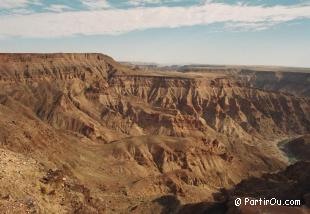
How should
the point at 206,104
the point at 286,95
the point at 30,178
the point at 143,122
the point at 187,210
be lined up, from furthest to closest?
the point at 286,95 → the point at 206,104 → the point at 143,122 → the point at 187,210 → the point at 30,178

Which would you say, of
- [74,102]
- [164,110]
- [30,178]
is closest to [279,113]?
[164,110]

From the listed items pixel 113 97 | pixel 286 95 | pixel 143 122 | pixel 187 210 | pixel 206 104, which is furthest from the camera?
pixel 286 95

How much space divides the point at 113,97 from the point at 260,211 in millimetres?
114584

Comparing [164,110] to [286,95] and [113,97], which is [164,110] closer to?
[113,97]

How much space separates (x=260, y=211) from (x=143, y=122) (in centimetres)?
9851

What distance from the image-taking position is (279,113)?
575ft

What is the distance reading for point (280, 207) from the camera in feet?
133

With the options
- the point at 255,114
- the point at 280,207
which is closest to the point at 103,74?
the point at 255,114

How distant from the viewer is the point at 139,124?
137 meters

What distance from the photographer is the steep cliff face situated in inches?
2813

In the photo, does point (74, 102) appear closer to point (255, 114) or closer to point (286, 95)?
point (255, 114)

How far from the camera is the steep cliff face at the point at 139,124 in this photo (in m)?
71.4

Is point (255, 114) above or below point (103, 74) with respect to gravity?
below

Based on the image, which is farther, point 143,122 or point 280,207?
point 143,122
